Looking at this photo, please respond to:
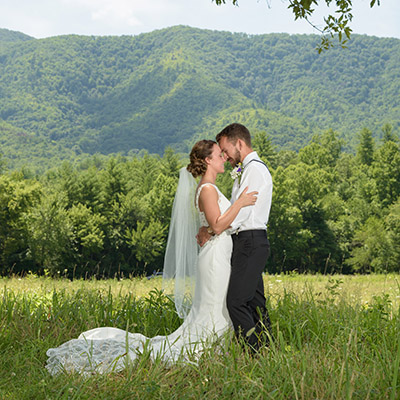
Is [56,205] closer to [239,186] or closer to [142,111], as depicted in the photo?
[239,186]

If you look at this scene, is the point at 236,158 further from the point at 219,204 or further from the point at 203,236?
the point at 203,236

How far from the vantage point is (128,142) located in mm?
173625

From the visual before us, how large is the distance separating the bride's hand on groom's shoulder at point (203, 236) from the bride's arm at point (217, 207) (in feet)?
0.73

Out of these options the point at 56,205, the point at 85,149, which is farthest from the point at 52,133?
the point at 56,205

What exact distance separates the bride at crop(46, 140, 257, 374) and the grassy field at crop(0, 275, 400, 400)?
273 mm

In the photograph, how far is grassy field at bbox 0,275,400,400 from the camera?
135 inches

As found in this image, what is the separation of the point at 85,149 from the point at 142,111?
1569 inches

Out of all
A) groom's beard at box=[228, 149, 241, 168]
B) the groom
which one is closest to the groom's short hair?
the groom

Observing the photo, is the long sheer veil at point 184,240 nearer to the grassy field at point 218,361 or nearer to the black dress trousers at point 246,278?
the grassy field at point 218,361

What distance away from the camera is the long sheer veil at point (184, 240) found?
552cm

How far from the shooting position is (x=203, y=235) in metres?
5.09

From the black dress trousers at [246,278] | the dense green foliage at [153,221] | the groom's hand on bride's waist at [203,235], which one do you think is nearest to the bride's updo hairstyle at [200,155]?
the groom's hand on bride's waist at [203,235]

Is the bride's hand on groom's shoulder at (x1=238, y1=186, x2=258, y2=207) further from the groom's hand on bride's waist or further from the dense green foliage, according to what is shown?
the dense green foliage

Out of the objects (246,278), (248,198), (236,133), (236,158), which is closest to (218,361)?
(246,278)
